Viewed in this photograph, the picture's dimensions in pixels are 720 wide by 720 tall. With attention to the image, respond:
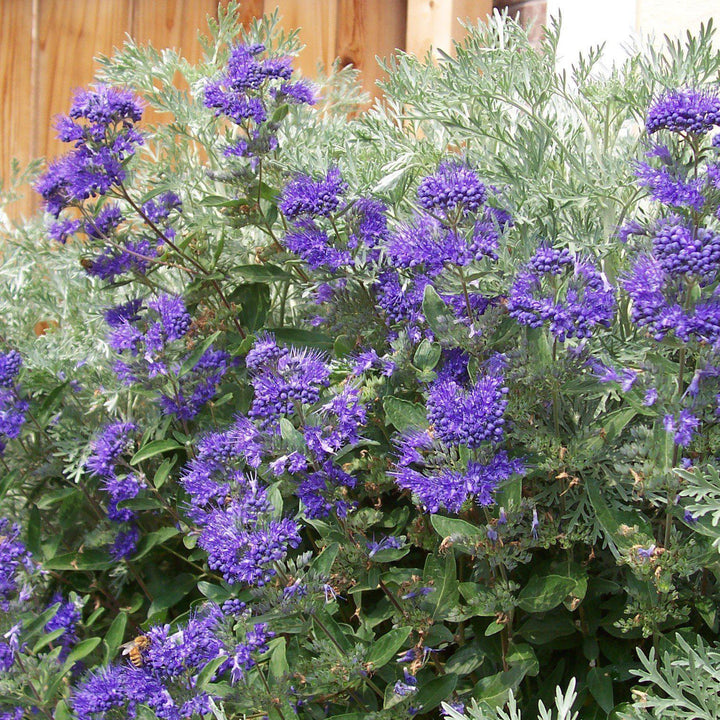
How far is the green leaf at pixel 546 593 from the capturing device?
142 centimetres

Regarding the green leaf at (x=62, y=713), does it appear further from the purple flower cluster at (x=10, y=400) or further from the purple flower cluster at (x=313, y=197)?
the purple flower cluster at (x=313, y=197)

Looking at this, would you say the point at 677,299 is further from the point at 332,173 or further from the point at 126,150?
the point at 126,150

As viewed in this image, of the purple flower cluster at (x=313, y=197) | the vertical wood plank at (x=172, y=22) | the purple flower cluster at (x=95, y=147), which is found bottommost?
the purple flower cluster at (x=313, y=197)

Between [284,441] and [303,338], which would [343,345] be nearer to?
[303,338]

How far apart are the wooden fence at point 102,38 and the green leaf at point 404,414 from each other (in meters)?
1.79

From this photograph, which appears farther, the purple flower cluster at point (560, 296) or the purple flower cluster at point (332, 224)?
the purple flower cluster at point (332, 224)

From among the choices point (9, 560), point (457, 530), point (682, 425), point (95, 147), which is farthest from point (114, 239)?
point (682, 425)

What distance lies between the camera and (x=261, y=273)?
1887mm

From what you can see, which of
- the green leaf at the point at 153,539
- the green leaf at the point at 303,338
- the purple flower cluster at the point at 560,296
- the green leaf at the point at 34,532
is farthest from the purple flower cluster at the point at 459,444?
the green leaf at the point at 34,532

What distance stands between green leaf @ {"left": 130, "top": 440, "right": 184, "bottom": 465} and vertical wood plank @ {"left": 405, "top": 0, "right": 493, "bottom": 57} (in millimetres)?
1551

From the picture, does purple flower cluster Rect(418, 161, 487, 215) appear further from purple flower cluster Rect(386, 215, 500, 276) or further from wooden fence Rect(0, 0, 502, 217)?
wooden fence Rect(0, 0, 502, 217)

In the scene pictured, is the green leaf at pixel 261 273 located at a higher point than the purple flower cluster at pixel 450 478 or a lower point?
higher

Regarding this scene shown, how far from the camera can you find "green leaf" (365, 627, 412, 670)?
4.66 feet

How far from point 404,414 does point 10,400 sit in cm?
98
